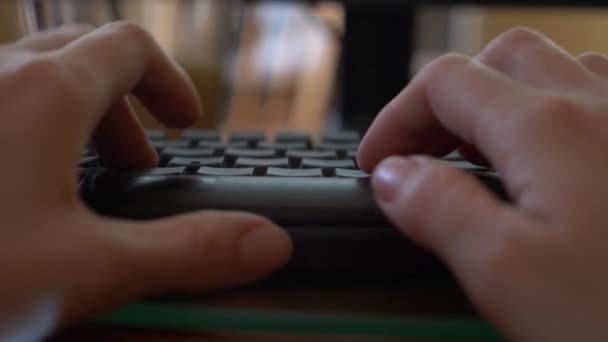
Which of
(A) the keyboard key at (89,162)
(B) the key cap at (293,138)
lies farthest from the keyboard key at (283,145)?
(A) the keyboard key at (89,162)

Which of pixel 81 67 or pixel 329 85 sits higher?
pixel 81 67

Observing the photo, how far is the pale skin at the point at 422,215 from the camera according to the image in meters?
0.22

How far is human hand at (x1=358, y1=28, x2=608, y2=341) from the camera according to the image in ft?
0.72

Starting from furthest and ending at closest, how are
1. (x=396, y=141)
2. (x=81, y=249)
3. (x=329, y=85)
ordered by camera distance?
1. (x=329, y=85)
2. (x=396, y=141)
3. (x=81, y=249)

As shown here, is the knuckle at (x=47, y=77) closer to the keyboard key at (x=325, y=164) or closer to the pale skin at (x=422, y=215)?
the pale skin at (x=422, y=215)

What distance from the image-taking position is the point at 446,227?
0.24m

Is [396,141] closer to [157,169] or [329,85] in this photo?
[157,169]

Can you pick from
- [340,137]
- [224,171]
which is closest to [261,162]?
[224,171]

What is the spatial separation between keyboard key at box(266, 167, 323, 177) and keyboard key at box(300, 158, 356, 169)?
0.02 meters

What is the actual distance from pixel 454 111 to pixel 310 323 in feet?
0.40

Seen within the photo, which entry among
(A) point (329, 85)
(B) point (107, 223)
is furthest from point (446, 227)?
(A) point (329, 85)

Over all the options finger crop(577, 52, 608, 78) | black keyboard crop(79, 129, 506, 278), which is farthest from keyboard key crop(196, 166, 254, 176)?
finger crop(577, 52, 608, 78)

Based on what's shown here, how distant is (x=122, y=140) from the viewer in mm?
373

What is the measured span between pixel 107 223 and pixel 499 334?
157 mm
